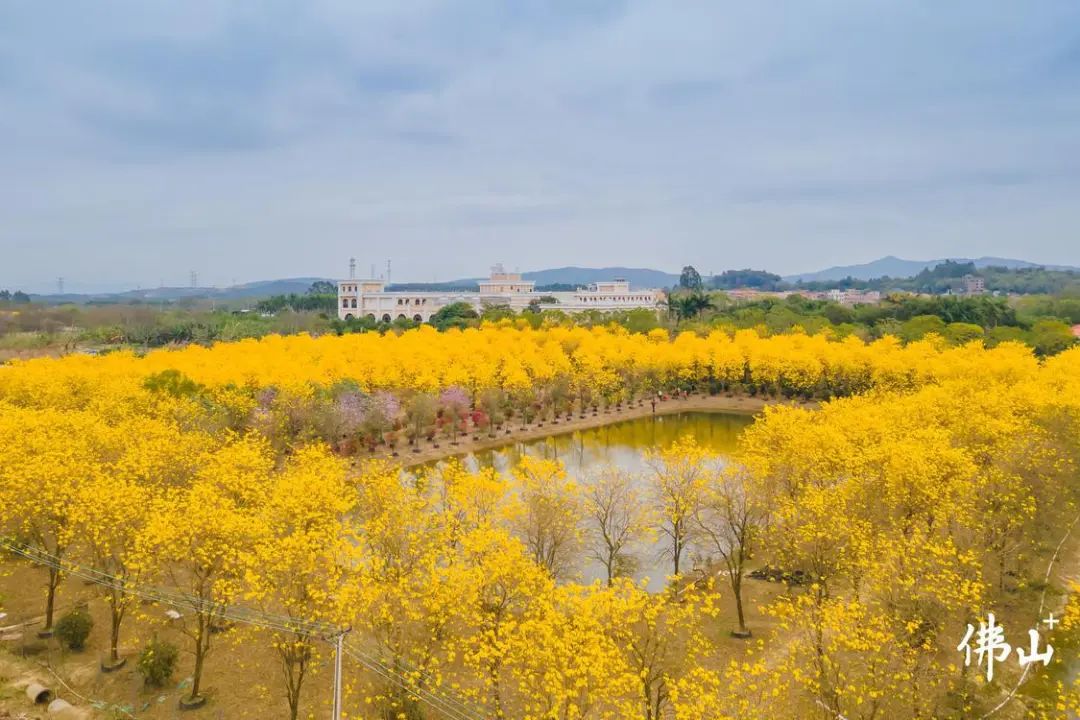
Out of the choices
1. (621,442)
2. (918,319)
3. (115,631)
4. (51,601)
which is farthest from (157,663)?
(918,319)

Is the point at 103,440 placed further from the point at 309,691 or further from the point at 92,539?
the point at 309,691

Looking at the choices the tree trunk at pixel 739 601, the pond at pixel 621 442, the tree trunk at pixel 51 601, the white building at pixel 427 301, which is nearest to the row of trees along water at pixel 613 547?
the tree trunk at pixel 739 601

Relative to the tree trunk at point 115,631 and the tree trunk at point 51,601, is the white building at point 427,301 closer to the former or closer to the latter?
the tree trunk at point 51,601

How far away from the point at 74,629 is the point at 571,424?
102 ft

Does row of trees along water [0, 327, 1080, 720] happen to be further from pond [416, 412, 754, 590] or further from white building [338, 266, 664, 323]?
white building [338, 266, 664, 323]

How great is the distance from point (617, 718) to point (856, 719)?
4.34 meters

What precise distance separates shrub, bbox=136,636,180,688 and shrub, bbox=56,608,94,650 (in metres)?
2.40

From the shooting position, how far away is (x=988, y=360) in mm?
35250

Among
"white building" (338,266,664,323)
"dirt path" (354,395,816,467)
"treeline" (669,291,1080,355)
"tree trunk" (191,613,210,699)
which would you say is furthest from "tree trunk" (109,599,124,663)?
"white building" (338,266,664,323)

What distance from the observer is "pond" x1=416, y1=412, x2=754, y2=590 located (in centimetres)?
3388

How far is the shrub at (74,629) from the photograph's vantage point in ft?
50.4

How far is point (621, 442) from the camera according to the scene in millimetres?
39000

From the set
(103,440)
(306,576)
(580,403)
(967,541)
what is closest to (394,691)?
(306,576)

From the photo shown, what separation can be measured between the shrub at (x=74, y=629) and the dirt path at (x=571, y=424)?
16374 millimetres
